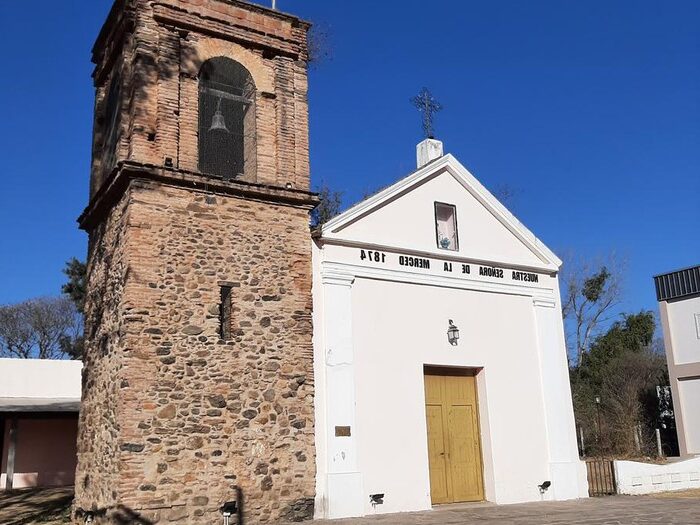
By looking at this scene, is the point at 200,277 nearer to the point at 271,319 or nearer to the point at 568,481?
the point at 271,319

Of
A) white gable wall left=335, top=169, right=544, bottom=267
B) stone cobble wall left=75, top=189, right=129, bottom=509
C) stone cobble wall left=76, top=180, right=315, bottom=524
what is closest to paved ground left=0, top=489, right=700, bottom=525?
stone cobble wall left=76, top=180, right=315, bottom=524

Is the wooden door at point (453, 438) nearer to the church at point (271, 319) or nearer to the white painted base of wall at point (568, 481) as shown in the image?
the church at point (271, 319)

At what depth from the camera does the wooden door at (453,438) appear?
44.6 feet

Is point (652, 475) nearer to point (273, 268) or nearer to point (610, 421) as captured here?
point (273, 268)

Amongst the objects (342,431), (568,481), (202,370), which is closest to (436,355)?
(342,431)

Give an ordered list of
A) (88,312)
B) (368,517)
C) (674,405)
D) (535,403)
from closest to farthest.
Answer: (368,517) → (88,312) → (535,403) → (674,405)

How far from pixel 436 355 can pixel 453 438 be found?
1.69 metres

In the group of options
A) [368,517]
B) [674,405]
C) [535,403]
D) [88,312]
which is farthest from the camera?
[674,405]

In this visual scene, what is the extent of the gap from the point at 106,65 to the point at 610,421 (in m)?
24.6

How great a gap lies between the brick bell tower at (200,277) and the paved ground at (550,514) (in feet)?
6.32

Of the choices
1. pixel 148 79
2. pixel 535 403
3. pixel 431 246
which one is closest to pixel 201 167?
pixel 148 79

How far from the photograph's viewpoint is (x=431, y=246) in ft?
47.6

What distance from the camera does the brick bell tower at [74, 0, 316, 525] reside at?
11.0 m

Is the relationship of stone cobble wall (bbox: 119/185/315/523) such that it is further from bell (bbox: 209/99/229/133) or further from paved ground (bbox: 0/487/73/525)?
paved ground (bbox: 0/487/73/525)
